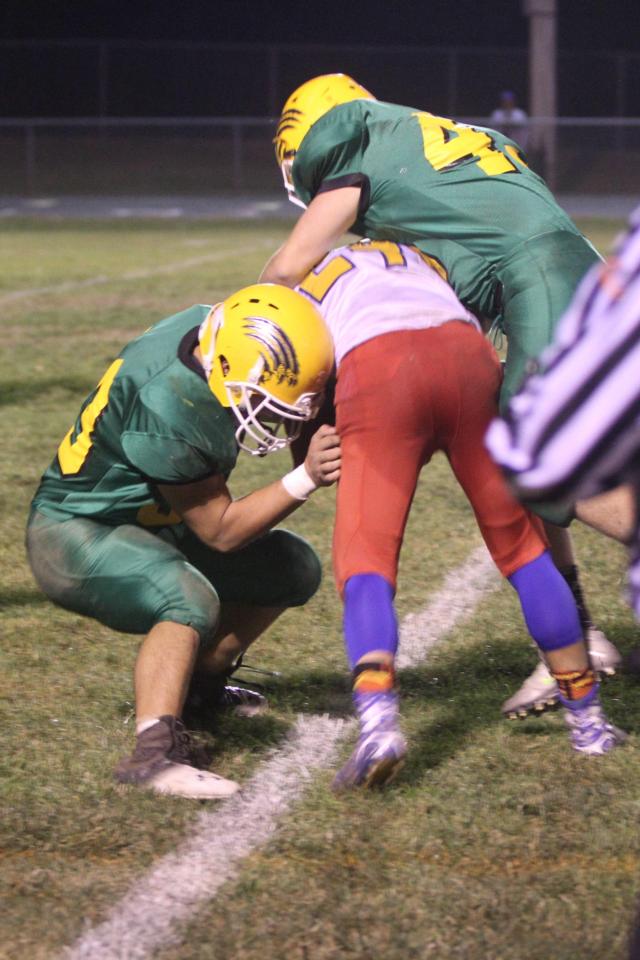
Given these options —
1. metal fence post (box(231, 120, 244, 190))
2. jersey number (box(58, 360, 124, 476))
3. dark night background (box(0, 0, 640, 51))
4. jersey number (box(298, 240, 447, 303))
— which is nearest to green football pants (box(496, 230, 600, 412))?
jersey number (box(298, 240, 447, 303))

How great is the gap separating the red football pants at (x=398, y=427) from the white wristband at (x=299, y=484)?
3.4 inches

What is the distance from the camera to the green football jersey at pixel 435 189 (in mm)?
3615

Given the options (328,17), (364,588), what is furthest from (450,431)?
(328,17)

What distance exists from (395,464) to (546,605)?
0.47 meters

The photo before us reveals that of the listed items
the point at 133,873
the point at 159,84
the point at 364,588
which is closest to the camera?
the point at 133,873

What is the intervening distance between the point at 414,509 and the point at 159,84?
2624 cm

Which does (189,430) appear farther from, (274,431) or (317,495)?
(317,495)

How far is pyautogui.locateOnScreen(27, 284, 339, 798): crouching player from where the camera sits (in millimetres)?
3062

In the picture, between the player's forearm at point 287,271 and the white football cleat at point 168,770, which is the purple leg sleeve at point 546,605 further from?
the player's forearm at point 287,271

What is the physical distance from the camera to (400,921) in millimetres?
2602

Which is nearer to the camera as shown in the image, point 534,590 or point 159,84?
point 534,590

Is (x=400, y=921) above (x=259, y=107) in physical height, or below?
above

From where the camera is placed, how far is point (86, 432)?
338 centimetres

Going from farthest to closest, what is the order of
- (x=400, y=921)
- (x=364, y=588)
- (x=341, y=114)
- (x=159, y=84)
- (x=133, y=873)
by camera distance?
(x=159, y=84)
(x=341, y=114)
(x=364, y=588)
(x=133, y=873)
(x=400, y=921)
